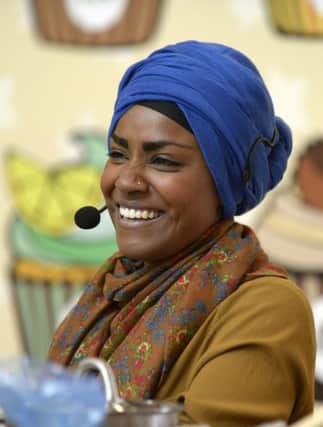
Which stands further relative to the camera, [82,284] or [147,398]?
[82,284]

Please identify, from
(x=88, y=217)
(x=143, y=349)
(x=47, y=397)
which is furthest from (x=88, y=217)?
(x=47, y=397)

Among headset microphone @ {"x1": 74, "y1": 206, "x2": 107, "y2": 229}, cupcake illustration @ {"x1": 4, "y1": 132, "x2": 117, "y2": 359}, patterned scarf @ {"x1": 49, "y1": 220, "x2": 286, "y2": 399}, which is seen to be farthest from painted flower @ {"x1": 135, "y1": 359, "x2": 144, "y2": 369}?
cupcake illustration @ {"x1": 4, "y1": 132, "x2": 117, "y2": 359}

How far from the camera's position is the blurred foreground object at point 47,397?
1.29m

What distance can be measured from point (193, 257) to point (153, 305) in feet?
0.36

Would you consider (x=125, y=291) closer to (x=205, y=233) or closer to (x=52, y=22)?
(x=205, y=233)

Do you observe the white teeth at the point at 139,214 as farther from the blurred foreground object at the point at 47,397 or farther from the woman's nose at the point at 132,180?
the blurred foreground object at the point at 47,397

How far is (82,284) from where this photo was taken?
4.49m

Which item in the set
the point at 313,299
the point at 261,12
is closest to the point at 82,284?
the point at 313,299

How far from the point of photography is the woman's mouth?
1954 millimetres

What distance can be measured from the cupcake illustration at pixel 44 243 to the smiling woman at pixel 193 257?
94.6 inches

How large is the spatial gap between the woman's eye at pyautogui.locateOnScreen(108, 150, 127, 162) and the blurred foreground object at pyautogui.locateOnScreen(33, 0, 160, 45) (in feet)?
7.90

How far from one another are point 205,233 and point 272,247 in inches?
87.0

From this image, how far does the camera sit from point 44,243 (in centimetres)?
453

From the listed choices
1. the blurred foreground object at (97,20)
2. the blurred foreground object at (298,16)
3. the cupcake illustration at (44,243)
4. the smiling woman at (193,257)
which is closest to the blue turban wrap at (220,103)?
the smiling woman at (193,257)
